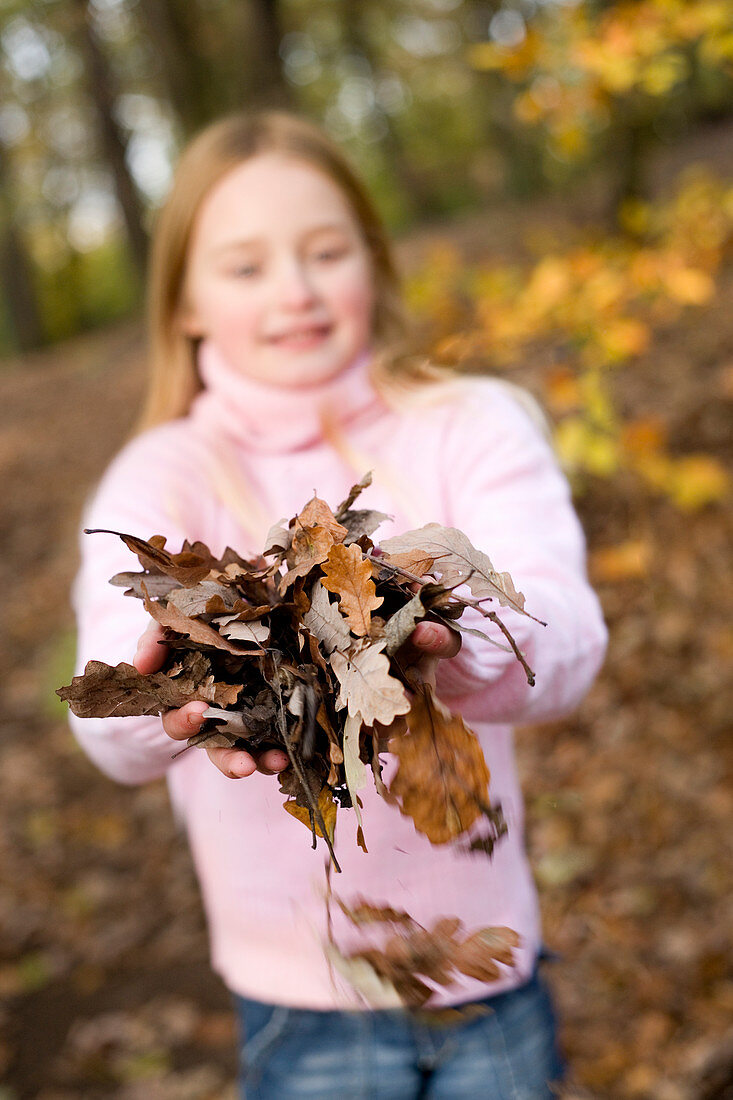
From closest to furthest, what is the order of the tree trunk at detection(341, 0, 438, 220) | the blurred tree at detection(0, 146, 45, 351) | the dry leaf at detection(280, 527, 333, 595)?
the dry leaf at detection(280, 527, 333, 595) < the blurred tree at detection(0, 146, 45, 351) < the tree trunk at detection(341, 0, 438, 220)

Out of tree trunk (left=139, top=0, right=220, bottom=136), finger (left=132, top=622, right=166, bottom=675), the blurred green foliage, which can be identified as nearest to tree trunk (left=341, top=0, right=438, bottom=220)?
the blurred green foliage

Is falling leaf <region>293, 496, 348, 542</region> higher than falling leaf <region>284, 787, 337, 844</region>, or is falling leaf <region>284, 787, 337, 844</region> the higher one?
falling leaf <region>293, 496, 348, 542</region>

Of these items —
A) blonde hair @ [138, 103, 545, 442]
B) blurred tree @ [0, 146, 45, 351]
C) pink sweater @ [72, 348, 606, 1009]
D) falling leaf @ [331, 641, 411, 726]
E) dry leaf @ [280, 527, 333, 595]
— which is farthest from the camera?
blurred tree @ [0, 146, 45, 351]

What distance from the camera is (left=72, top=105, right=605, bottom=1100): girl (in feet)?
4.63

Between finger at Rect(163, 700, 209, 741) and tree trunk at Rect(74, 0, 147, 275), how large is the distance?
1245 cm

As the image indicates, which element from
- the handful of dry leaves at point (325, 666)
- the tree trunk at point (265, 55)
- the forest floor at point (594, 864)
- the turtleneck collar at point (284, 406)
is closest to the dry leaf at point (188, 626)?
the handful of dry leaves at point (325, 666)

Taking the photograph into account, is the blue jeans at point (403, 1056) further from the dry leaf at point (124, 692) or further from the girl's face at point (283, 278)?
the girl's face at point (283, 278)

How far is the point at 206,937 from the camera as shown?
3.52 meters

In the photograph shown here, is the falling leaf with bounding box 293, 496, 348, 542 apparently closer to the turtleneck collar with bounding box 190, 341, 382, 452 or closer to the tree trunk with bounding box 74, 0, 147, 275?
the turtleneck collar with bounding box 190, 341, 382, 452

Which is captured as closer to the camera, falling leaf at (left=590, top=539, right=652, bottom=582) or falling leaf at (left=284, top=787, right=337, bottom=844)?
falling leaf at (left=284, top=787, right=337, bottom=844)

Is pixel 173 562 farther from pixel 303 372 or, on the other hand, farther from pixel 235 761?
pixel 303 372

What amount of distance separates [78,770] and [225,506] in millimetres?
3506

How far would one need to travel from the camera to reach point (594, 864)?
3252 millimetres

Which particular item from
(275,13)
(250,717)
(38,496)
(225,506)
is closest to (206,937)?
(225,506)
